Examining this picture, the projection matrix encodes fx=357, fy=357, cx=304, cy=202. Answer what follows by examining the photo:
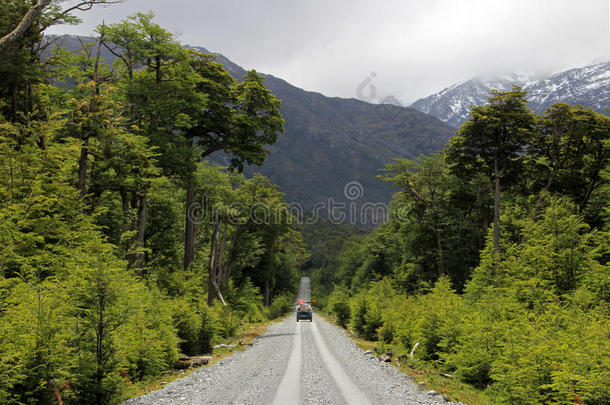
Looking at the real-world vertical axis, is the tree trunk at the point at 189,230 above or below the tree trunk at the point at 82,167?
below

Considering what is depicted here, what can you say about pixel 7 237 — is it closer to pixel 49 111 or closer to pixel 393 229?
pixel 49 111

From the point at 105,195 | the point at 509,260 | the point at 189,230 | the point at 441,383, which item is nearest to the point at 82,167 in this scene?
the point at 105,195

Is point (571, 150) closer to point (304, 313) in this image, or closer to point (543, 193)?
point (543, 193)

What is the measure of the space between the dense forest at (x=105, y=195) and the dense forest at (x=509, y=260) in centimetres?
1009

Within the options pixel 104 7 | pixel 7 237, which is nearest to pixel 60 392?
pixel 7 237

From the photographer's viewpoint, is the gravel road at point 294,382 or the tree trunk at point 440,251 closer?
the gravel road at point 294,382

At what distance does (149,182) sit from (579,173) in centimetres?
3012

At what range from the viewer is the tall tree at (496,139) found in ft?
83.8

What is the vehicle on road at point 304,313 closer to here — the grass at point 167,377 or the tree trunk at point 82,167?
the grass at point 167,377

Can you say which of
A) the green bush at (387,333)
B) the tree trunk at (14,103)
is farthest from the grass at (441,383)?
the tree trunk at (14,103)

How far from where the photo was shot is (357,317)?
27.7m

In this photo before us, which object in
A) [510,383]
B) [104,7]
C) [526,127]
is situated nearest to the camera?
[510,383]

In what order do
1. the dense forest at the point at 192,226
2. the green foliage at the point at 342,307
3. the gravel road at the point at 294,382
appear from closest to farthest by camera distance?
the dense forest at the point at 192,226 < the gravel road at the point at 294,382 < the green foliage at the point at 342,307

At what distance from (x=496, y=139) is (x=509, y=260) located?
10.5 m
